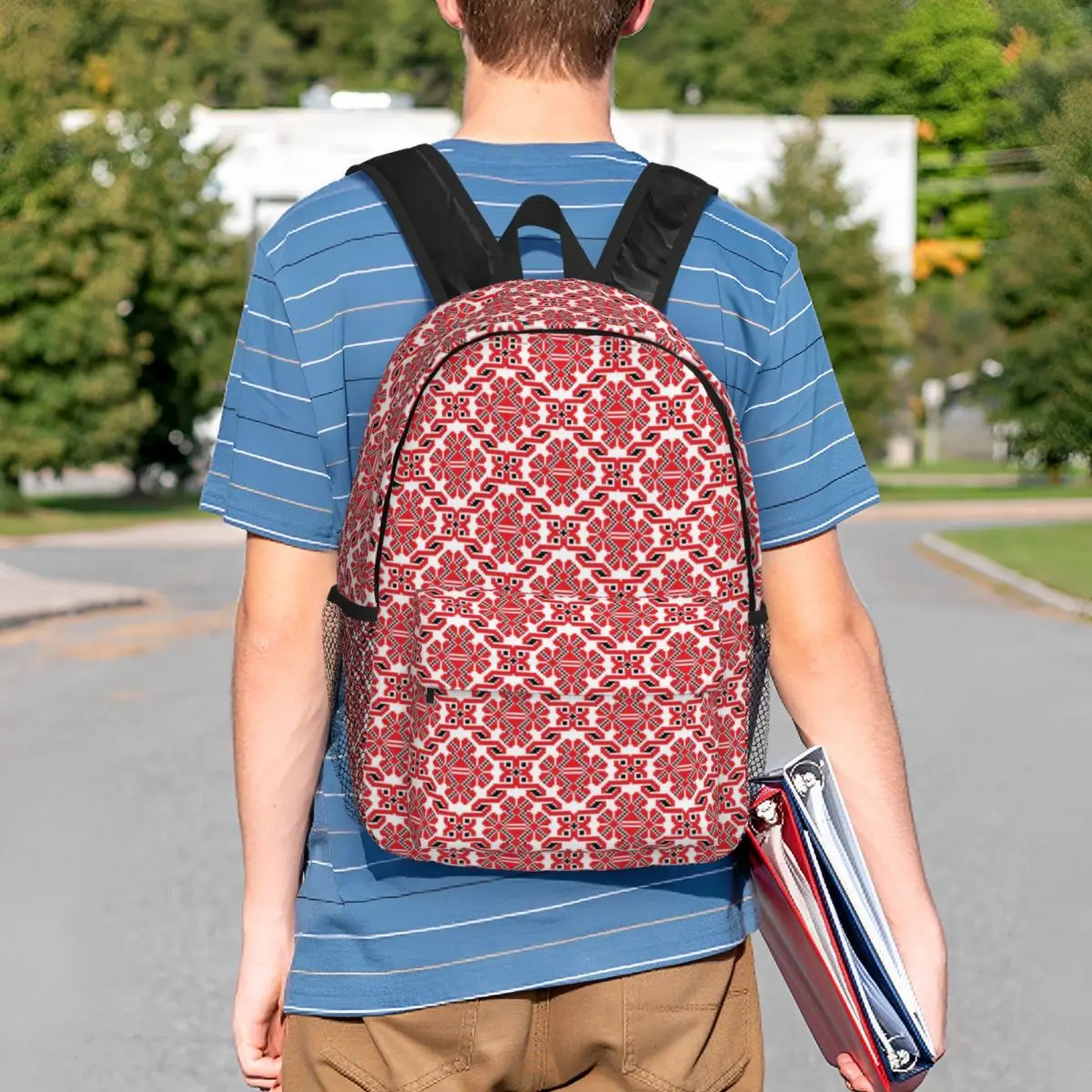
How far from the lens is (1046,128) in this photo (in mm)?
17688

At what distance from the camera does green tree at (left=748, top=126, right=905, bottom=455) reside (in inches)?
1950

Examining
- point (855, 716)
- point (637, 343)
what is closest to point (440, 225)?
point (637, 343)

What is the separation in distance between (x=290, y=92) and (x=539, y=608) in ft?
331

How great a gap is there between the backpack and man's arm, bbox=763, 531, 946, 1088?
217 mm

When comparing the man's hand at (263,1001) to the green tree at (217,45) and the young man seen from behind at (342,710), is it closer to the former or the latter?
the young man seen from behind at (342,710)

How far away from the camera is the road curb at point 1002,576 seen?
19.4 metres

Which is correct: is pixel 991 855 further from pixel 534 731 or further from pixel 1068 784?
pixel 534 731

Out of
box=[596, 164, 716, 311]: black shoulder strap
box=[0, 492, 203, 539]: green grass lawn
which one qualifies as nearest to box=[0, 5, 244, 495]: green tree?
box=[0, 492, 203, 539]: green grass lawn

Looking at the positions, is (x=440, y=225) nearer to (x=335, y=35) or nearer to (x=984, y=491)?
(x=984, y=491)

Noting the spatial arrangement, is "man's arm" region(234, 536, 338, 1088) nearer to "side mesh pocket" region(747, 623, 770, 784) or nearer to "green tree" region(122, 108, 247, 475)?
"side mesh pocket" region(747, 623, 770, 784)

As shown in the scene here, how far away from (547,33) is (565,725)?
698 millimetres

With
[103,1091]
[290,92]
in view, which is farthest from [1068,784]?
[290,92]

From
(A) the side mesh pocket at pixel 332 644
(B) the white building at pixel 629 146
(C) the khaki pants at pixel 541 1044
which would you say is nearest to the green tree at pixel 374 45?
(B) the white building at pixel 629 146

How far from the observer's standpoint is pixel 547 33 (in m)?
2.17
